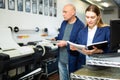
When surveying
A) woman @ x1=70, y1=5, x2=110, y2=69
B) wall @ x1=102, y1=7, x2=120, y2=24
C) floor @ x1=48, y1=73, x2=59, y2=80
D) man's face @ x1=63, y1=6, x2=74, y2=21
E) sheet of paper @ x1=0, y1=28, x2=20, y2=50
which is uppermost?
wall @ x1=102, y1=7, x2=120, y2=24

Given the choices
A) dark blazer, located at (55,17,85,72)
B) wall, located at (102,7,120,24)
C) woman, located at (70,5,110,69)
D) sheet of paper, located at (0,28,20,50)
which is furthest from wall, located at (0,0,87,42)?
wall, located at (102,7,120,24)

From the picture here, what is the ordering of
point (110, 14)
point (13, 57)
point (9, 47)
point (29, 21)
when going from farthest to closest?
point (110, 14)
point (29, 21)
point (9, 47)
point (13, 57)

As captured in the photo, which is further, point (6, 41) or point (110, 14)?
point (110, 14)

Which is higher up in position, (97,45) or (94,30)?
(94,30)

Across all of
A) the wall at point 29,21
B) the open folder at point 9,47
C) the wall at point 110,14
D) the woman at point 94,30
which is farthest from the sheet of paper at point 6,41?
the wall at point 110,14

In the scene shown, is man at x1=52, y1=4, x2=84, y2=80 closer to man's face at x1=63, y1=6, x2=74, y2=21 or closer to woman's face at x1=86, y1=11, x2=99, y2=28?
man's face at x1=63, y1=6, x2=74, y2=21

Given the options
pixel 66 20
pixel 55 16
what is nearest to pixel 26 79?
pixel 66 20

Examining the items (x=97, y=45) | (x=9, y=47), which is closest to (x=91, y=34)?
(x=97, y=45)

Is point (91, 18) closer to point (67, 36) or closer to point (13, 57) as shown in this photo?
point (67, 36)

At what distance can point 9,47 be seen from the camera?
9.80ft

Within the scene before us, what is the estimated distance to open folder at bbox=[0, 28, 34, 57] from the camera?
108 inches

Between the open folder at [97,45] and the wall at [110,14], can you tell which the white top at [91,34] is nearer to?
the open folder at [97,45]

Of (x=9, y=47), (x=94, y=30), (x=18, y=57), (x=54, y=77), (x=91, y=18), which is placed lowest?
(x=54, y=77)

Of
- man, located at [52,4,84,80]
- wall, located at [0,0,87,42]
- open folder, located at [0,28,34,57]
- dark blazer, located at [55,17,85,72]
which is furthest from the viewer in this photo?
wall, located at [0,0,87,42]
